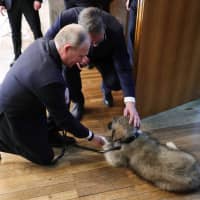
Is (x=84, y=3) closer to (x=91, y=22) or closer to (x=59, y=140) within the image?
(x=91, y=22)

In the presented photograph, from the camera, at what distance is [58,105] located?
141 centimetres

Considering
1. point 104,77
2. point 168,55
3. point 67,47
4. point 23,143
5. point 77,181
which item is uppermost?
point 67,47

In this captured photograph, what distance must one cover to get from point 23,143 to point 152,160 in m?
0.73

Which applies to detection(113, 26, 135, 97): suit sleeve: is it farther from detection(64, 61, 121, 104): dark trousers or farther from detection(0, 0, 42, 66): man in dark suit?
detection(0, 0, 42, 66): man in dark suit

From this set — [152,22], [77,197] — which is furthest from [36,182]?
[152,22]

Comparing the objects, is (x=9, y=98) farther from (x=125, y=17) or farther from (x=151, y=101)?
(x=125, y=17)

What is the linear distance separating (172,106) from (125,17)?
1.15m

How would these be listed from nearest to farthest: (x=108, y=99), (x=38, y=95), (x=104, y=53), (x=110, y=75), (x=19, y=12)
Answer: (x=38, y=95) → (x=104, y=53) → (x=110, y=75) → (x=108, y=99) → (x=19, y=12)

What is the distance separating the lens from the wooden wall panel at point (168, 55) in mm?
1788

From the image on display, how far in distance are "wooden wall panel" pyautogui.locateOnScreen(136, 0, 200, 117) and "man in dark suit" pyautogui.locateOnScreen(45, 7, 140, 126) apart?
146 mm

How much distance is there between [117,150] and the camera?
176 cm

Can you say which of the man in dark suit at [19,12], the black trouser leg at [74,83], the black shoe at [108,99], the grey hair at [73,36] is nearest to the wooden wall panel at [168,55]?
the black shoe at [108,99]

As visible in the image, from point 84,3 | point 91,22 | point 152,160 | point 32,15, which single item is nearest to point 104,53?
point 91,22

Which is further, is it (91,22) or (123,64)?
(123,64)
